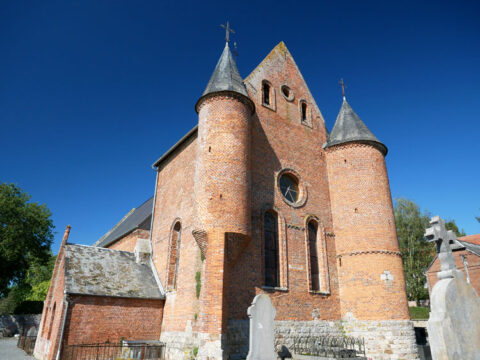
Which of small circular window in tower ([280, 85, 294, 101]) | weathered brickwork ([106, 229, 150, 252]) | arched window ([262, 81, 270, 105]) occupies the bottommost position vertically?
weathered brickwork ([106, 229, 150, 252])

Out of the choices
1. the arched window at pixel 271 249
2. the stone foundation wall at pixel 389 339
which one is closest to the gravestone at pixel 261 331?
the arched window at pixel 271 249

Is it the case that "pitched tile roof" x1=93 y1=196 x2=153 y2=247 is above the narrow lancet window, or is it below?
below

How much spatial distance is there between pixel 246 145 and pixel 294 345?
8541 millimetres

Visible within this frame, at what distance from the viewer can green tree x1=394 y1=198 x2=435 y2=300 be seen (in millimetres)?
35469

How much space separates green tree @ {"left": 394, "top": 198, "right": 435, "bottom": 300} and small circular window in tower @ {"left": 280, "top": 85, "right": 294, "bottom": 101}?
24117mm

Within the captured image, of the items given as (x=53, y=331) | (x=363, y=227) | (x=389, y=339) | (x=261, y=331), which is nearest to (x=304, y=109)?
(x=363, y=227)

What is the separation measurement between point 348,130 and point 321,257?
741cm

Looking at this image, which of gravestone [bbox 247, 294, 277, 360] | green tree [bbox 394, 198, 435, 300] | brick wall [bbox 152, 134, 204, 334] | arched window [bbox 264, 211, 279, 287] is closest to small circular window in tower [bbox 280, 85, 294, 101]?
brick wall [bbox 152, 134, 204, 334]

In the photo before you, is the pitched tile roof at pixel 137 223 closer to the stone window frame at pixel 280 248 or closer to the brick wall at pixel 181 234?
the brick wall at pixel 181 234

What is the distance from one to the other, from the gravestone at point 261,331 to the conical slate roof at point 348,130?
11578 millimetres

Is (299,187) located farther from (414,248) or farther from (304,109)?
(414,248)

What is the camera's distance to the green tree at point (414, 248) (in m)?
35.5

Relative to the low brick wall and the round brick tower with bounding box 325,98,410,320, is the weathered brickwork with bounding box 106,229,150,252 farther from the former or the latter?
the low brick wall

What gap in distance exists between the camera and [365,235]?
1680cm
